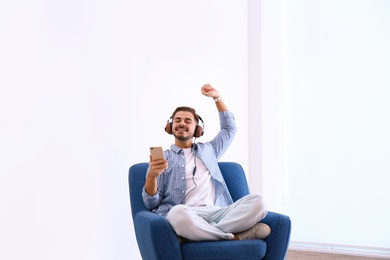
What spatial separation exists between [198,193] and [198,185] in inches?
2.0

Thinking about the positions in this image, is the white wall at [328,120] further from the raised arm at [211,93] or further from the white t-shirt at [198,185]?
the white t-shirt at [198,185]

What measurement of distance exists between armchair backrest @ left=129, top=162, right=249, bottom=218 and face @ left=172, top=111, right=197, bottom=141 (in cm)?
29

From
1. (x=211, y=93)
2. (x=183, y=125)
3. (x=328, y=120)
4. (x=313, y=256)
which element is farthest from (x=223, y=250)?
(x=328, y=120)

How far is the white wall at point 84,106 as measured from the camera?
3066mm

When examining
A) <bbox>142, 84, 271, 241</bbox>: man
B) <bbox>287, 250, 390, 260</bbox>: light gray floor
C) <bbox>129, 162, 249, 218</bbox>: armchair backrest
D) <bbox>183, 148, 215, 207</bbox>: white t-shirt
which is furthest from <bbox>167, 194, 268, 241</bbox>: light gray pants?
<bbox>287, 250, 390, 260</bbox>: light gray floor

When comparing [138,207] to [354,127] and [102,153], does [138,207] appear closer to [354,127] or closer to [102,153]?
[102,153]

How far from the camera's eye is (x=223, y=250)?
9.50 ft

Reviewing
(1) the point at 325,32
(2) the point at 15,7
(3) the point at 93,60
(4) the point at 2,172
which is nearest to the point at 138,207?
(4) the point at 2,172

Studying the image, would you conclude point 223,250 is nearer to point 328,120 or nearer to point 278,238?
point 278,238

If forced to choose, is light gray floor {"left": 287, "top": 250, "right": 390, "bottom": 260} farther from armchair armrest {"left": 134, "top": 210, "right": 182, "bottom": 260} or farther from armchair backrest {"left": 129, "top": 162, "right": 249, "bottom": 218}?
armchair armrest {"left": 134, "top": 210, "right": 182, "bottom": 260}

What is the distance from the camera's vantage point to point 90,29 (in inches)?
144

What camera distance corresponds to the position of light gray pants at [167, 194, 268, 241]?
289cm

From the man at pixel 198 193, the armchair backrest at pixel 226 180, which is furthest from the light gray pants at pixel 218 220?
the armchair backrest at pixel 226 180

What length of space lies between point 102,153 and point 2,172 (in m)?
0.89
